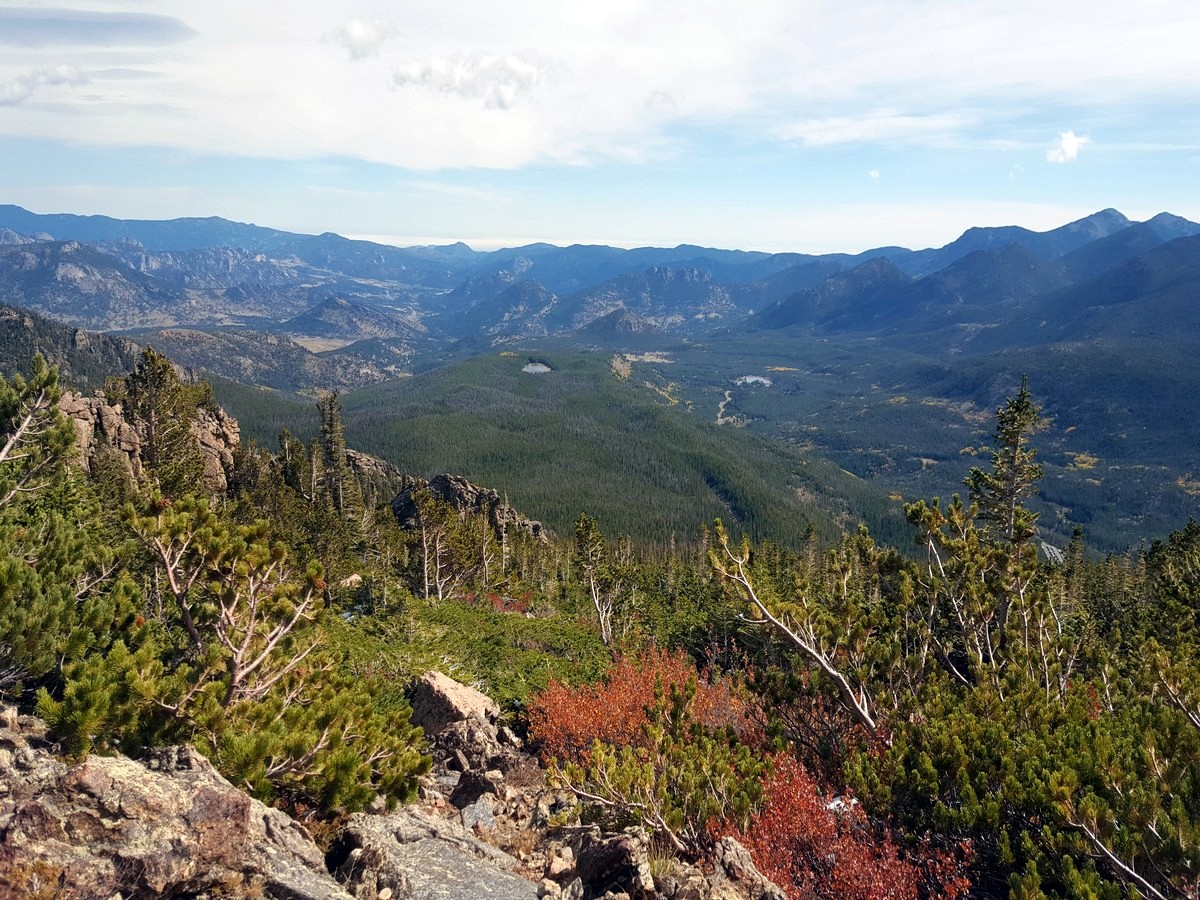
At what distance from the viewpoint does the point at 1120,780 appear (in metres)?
10.5

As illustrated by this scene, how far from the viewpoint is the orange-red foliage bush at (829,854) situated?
1092 cm

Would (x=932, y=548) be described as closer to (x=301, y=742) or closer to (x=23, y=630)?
(x=301, y=742)

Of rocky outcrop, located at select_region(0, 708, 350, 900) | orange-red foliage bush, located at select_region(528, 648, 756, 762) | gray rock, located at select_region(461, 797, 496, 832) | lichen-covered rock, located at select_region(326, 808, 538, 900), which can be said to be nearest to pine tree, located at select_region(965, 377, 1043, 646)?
orange-red foliage bush, located at select_region(528, 648, 756, 762)

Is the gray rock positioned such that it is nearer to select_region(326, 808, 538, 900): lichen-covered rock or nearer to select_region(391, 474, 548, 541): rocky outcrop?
select_region(326, 808, 538, 900): lichen-covered rock

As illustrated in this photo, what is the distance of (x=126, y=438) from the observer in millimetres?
67500

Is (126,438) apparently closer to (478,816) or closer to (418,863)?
(478,816)

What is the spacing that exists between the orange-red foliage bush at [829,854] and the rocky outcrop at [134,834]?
294 inches

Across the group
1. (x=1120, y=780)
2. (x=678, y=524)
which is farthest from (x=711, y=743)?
(x=678, y=524)

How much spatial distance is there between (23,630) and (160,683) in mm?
2979

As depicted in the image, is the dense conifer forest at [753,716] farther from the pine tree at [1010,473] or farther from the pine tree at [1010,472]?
the pine tree at [1010,472]

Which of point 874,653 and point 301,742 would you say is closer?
point 301,742

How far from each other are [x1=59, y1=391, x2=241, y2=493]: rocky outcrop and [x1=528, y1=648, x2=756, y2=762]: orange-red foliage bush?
1756 inches

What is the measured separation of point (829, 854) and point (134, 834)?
36.1ft

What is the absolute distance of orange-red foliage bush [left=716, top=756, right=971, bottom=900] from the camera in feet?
35.8
